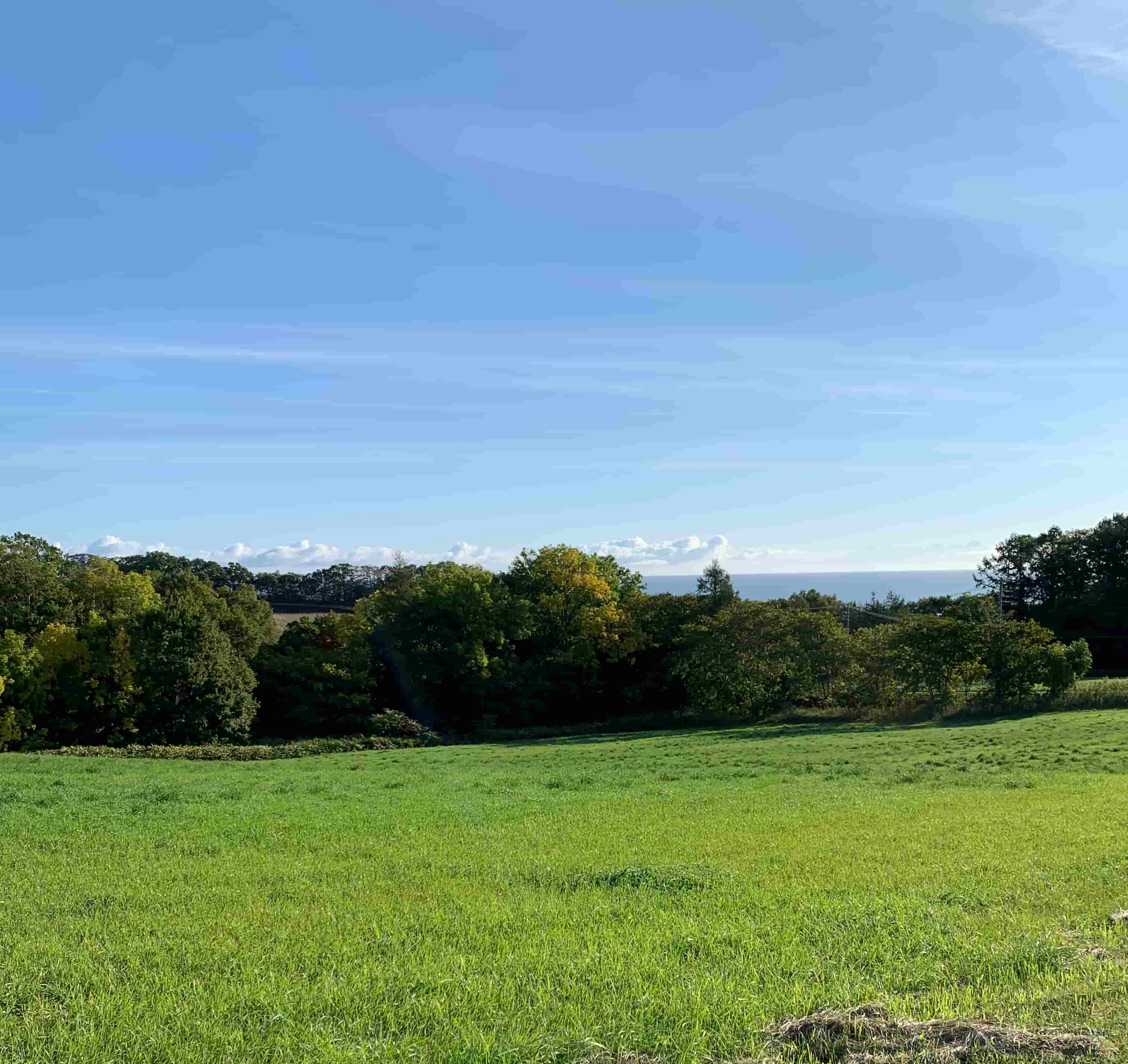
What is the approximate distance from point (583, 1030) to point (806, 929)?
2.96 metres

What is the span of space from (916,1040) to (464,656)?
153ft

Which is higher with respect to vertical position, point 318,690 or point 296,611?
point 296,611

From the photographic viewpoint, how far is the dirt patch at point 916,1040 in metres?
5.07

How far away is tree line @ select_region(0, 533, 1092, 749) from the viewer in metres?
43.9

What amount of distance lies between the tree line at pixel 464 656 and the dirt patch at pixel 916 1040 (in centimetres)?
4181

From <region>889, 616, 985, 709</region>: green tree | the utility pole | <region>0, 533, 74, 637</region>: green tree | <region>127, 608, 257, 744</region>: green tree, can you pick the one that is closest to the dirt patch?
<region>889, 616, 985, 709</region>: green tree

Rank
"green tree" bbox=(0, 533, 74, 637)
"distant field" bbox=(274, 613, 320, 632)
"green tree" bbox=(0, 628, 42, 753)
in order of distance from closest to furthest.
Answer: "green tree" bbox=(0, 628, 42, 753) → "green tree" bbox=(0, 533, 74, 637) → "distant field" bbox=(274, 613, 320, 632)

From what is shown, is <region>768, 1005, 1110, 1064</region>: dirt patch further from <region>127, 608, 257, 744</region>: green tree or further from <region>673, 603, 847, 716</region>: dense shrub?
<region>127, 608, 257, 744</region>: green tree

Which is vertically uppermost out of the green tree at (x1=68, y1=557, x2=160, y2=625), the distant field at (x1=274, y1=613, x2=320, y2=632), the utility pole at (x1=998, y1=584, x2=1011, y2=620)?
the green tree at (x1=68, y1=557, x2=160, y2=625)

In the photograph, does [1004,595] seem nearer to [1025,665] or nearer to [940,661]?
[1025,665]

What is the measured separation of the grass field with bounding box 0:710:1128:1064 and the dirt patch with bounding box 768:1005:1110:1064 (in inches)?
8.3

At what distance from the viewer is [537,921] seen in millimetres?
8391

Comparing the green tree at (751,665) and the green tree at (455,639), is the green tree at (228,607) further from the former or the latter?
the green tree at (751,665)

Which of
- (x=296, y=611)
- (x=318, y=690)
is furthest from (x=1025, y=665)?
(x=296, y=611)
